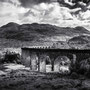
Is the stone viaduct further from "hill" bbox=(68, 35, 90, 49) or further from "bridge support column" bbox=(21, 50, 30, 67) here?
"hill" bbox=(68, 35, 90, 49)

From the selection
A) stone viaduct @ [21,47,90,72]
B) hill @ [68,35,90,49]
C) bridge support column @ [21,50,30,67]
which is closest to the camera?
stone viaduct @ [21,47,90,72]

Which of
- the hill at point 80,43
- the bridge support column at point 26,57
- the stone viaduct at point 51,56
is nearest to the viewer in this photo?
the stone viaduct at point 51,56

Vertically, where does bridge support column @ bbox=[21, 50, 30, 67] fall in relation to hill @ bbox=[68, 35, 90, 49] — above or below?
below

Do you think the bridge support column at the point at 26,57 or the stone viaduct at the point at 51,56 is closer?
A: the stone viaduct at the point at 51,56

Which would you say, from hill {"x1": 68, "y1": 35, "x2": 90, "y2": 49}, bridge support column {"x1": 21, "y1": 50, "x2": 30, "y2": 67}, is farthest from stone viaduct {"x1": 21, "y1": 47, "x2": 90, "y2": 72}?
hill {"x1": 68, "y1": 35, "x2": 90, "y2": 49}

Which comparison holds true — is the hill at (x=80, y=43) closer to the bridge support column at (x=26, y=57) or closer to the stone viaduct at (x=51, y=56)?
the bridge support column at (x=26, y=57)

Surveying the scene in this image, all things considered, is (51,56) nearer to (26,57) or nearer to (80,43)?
(26,57)

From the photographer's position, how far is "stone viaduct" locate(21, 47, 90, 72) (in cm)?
2800

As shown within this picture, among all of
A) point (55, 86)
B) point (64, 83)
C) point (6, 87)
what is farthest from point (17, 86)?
point (64, 83)

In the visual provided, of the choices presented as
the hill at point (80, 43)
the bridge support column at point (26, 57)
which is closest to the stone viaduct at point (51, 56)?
the bridge support column at point (26, 57)

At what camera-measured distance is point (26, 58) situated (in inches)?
1474

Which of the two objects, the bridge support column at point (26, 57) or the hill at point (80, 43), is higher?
the hill at point (80, 43)

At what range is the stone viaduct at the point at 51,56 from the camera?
2800 cm

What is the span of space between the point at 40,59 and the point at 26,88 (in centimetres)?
1296
